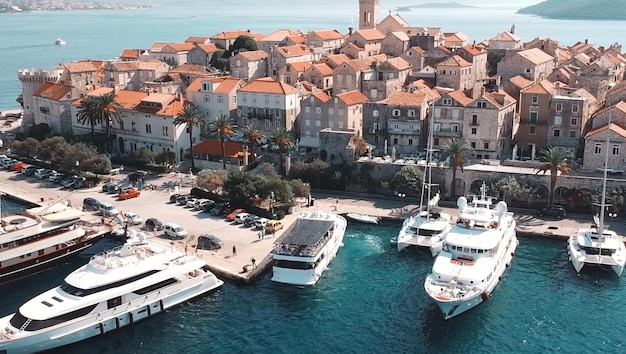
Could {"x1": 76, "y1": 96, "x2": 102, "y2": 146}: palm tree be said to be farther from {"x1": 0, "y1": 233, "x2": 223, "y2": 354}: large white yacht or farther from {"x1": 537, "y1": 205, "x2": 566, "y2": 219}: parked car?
{"x1": 537, "y1": 205, "x2": 566, "y2": 219}: parked car

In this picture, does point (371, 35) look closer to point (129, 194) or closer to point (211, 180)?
point (211, 180)

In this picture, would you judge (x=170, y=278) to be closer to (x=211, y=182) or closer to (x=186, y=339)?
(x=186, y=339)

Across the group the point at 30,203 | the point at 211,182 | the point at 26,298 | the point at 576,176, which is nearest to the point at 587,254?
the point at 576,176

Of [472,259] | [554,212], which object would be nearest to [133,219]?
[472,259]

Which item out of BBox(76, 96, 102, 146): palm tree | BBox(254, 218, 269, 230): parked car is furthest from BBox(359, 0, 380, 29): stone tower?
BBox(254, 218, 269, 230): parked car

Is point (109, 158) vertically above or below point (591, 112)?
below

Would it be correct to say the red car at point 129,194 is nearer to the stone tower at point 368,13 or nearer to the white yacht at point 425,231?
the white yacht at point 425,231
